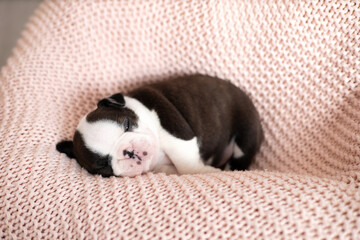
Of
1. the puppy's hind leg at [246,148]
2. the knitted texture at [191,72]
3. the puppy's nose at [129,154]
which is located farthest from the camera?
the puppy's hind leg at [246,148]

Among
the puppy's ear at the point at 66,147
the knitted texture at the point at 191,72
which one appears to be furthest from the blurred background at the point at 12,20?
the puppy's ear at the point at 66,147

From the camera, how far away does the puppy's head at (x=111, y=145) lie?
1277 millimetres

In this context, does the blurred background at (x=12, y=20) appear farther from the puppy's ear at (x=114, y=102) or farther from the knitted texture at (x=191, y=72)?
the puppy's ear at (x=114, y=102)

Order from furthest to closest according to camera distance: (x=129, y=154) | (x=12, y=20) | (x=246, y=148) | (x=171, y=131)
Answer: (x=12, y=20) → (x=246, y=148) → (x=171, y=131) → (x=129, y=154)

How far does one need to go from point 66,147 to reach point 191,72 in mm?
655

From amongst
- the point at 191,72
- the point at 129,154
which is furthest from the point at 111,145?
the point at 191,72

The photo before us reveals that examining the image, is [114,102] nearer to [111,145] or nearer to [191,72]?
[111,145]

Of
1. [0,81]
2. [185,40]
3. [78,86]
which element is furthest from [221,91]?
[0,81]

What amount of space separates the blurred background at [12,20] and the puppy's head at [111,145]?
200 cm

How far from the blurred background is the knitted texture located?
148 centimetres

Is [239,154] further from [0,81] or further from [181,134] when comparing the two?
[0,81]

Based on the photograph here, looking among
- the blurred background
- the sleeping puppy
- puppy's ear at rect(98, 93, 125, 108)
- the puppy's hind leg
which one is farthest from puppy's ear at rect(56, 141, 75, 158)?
the blurred background

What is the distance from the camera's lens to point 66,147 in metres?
1.37

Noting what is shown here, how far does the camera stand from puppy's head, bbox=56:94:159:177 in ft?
4.19
